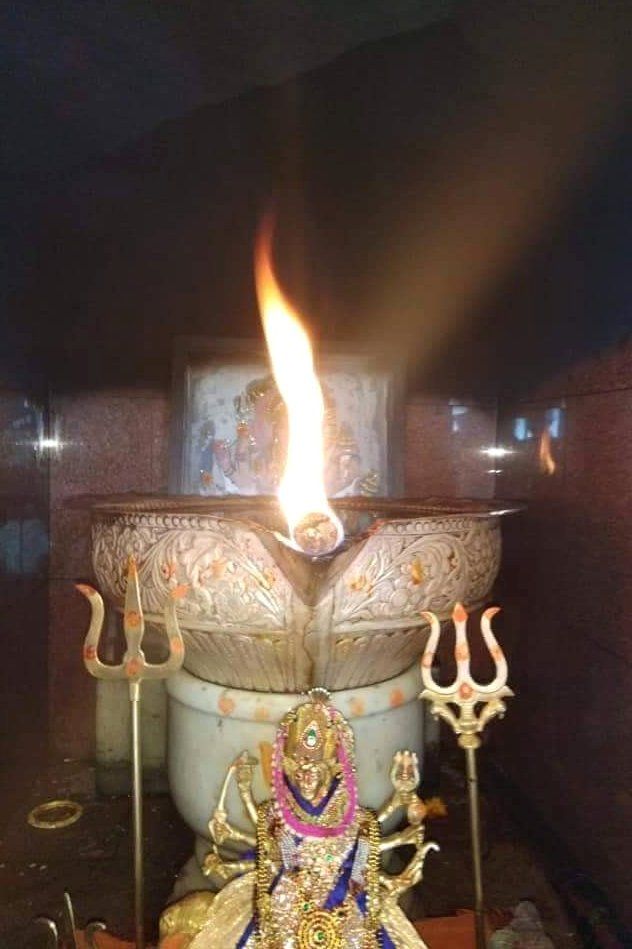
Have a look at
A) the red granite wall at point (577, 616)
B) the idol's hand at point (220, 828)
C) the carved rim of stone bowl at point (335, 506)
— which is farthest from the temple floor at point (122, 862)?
the carved rim of stone bowl at point (335, 506)

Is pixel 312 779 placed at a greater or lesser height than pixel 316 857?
greater

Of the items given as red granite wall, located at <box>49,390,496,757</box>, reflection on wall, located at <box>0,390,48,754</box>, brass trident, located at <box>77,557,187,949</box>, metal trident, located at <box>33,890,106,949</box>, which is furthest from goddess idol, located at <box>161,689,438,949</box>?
red granite wall, located at <box>49,390,496,757</box>

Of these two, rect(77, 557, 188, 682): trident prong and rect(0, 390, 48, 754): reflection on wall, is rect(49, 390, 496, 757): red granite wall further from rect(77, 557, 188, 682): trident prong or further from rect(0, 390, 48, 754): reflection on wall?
rect(77, 557, 188, 682): trident prong

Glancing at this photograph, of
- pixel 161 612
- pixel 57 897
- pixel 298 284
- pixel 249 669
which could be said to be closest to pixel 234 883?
pixel 249 669

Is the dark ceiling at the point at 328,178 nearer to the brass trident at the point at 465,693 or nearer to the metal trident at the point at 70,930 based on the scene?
the brass trident at the point at 465,693

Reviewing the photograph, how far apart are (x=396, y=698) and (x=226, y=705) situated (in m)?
0.34

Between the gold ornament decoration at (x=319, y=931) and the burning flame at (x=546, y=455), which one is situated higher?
the burning flame at (x=546, y=455)

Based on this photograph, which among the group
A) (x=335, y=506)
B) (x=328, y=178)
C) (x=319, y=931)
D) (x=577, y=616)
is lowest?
(x=319, y=931)

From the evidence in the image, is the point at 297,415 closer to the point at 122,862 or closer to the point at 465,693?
the point at 465,693

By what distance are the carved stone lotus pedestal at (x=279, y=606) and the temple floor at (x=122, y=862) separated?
1.13ft

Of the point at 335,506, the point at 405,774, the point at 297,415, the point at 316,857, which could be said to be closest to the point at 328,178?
the point at 297,415

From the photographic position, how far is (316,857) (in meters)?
0.94

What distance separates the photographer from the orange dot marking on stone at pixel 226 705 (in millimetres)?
1244

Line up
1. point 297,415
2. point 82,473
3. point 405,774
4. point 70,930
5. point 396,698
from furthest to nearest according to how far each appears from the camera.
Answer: point 82,473, point 297,415, point 396,698, point 70,930, point 405,774
